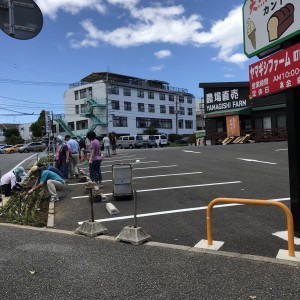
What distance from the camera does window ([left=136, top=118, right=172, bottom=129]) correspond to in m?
73.6

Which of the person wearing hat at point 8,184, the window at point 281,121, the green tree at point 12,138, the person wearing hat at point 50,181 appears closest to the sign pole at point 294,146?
the person wearing hat at point 50,181

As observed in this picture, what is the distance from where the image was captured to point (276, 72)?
6.07 metres

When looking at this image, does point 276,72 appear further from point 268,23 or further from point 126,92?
point 126,92

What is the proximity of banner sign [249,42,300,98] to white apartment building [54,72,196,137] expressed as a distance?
Result: 58.8 meters

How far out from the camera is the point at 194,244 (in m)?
6.02

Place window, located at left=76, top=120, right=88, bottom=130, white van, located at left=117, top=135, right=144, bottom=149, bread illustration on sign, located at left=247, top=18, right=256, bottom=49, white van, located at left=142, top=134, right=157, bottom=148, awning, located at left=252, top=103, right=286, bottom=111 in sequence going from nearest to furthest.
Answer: bread illustration on sign, located at left=247, top=18, right=256, bottom=49
awning, located at left=252, top=103, right=286, bottom=111
white van, located at left=117, top=135, right=144, bottom=149
white van, located at left=142, top=134, right=157, bottom=148
window, located at left=76, top=120, right=88, bottom=130

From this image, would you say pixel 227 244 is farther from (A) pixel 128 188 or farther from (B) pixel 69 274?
(A) pixel 128 188

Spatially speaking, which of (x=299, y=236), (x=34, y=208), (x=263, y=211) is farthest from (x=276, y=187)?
(x=34, y=208)

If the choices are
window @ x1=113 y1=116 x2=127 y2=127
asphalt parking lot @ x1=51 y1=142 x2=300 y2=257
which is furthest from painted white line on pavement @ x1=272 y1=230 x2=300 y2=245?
window @ x1=113 y1=116 x2=127 y2=127

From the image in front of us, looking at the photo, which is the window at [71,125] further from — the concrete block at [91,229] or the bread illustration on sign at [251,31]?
the bread illustration on sign at [251,31]

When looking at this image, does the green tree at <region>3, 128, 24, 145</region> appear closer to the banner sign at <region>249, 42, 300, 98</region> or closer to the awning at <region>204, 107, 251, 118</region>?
the awning at <region>204, 107, 251, 118</region>

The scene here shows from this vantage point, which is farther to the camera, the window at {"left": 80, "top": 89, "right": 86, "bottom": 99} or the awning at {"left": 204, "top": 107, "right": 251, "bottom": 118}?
the window at {"left": 80, "top": 89, "right": 86, "bottom": 99}

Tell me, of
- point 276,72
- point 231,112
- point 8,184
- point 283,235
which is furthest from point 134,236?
point 231,112

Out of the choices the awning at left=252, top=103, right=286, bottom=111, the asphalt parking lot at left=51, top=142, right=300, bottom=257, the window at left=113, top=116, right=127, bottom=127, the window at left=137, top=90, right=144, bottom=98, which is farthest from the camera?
the window at left=137, top=90, right=144, bottom=98
